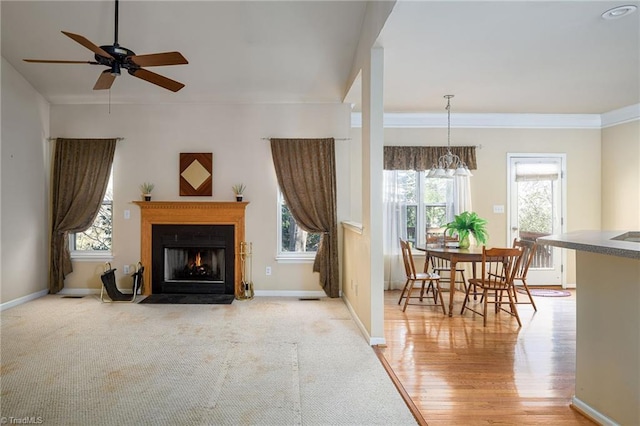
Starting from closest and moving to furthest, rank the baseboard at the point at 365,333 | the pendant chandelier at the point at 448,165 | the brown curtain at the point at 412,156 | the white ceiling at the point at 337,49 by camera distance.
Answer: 1. the white ceiling at the point at 337,49
2. the baseboard at the point at 365,333
3. the pendant chandelier at the point at 448,165
4. the brown curtain at the point at 412,156

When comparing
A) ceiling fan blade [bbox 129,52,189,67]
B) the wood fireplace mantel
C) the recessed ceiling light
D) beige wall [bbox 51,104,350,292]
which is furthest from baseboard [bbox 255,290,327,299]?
the recessed ceiling light

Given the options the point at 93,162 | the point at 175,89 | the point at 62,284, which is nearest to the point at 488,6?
the point at 175,89

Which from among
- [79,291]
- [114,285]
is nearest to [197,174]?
[114,285]

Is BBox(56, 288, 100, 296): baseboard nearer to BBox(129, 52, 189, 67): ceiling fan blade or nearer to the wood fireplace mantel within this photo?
the wood fireplace mantel

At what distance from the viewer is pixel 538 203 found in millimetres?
5969

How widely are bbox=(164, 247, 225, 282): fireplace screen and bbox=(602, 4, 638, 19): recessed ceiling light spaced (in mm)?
4944

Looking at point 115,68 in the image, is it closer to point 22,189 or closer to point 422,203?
point 22,189

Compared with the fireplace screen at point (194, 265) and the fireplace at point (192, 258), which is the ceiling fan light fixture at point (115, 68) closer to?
the fireplace at point (192, 258)

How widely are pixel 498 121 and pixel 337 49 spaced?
119 inches

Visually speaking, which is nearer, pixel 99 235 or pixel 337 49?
→ pixel 337 49

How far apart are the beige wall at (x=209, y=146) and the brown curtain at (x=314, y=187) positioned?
16 centimetres

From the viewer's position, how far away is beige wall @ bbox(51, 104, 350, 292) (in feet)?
17.5

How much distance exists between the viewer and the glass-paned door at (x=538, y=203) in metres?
5.93
